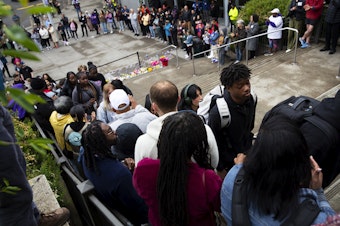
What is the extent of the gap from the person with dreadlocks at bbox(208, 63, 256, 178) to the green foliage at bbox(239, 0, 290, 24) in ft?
26.4

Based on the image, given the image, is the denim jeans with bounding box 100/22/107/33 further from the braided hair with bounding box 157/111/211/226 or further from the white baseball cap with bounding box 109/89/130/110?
the braided hair with bounding box 157/111/211/226

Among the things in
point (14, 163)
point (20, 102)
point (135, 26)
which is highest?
Answer: point (20, 102)

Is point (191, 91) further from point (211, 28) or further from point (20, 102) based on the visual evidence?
point (211, 28)

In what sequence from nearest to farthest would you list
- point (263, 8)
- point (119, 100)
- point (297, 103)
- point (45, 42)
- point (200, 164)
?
point (200, 164)
point (297, 103)
point (119, 100)
point (263, 8)
point (45, 42)

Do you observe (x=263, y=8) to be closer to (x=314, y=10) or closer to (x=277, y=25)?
(x=277, y=25)

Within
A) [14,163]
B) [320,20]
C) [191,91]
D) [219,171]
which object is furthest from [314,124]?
[320,20]

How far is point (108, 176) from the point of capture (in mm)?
2727

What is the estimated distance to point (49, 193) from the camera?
321 centimetres

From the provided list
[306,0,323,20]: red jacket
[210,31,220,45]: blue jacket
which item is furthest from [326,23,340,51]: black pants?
[210,31,220,45]: blue jacket

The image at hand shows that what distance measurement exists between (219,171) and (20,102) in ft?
10.5

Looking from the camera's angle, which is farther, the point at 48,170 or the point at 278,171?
the point at 48,170

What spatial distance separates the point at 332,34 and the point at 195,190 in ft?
26.8

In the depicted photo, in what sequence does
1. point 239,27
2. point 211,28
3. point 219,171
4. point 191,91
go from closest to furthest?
point 219,171, point 191,91, point 239,27, point 211,28

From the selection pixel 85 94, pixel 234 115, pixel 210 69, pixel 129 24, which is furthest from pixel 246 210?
pixel 129 24
